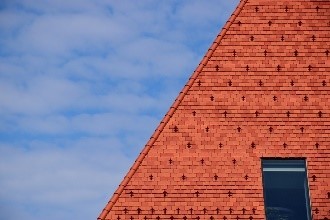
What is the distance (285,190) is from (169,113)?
119 inches

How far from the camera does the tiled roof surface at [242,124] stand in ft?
36.8

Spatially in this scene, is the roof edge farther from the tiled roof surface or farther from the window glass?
the window glass

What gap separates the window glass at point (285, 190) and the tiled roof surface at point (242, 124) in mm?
214

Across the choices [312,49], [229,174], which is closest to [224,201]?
[229,174]

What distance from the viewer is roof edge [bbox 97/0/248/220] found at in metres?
11.3

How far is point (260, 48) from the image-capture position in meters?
12.3

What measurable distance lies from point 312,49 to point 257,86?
1591 mm

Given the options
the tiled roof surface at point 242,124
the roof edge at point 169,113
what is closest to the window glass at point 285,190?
the tiled roof surface at point 242,124

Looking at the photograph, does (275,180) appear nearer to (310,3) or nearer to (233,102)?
(233,102)

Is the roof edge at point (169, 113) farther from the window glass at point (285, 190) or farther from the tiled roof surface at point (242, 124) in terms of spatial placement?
the window glass at point (285, 190)

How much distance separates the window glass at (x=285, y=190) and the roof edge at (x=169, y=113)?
233 centimetres

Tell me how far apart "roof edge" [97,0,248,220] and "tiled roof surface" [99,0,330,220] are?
22 millimetres

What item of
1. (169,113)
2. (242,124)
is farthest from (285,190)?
(169,113)

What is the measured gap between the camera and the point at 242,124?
11.7 metres
